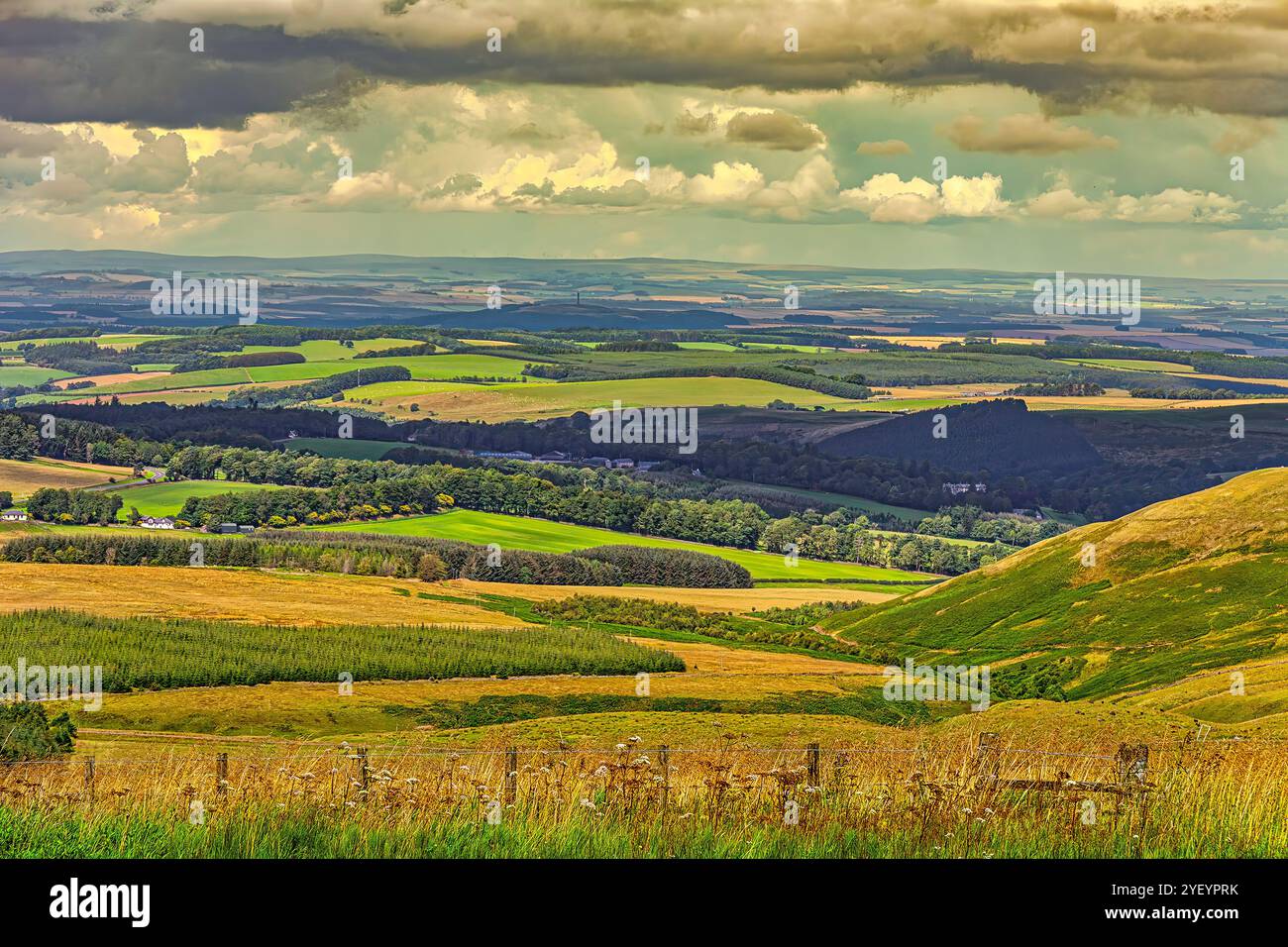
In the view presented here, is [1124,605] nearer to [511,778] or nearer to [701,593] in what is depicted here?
[701,593]

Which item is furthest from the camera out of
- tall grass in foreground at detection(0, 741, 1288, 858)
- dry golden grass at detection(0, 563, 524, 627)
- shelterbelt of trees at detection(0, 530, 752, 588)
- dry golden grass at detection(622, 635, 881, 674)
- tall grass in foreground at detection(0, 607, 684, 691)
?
shelterbelt of trees at detection(0, 530, 752, 588)

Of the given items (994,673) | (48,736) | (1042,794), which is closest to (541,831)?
(1042,794)

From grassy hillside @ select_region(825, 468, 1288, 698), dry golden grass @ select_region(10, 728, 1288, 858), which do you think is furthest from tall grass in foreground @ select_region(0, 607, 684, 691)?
dry golden grass @ select_region(10, 728, 1288, 858)

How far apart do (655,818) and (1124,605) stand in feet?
328

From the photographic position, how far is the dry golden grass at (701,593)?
157000mm

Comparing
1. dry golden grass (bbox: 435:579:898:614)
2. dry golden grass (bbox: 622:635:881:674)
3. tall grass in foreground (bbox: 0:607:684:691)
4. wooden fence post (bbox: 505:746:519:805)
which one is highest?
wooden fence post (bbox: 505:746:519:805)

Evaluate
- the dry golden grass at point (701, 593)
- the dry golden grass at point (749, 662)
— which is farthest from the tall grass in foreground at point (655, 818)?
the dry golden grass at point (701, 593)

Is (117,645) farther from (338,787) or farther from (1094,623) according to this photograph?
(338,787)

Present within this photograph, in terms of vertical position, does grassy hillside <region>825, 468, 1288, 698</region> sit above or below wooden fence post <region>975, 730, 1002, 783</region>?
below

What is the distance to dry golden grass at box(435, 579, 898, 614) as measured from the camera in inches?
6181

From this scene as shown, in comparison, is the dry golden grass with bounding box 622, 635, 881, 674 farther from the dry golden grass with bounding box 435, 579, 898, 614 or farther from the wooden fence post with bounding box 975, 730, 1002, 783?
the wooden fence post with bounding box 975, 730, 1002, 783

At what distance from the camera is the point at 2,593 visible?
132 m

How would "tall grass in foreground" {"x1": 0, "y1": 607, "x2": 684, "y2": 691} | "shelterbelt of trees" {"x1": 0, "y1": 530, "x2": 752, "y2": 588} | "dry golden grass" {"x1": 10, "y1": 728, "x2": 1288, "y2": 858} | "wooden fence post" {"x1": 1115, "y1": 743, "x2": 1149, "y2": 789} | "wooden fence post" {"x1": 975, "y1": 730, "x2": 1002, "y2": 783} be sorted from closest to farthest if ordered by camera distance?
"dry golden grass" {"x1": 10, "y1": 728, "x2": 1288, "y2": 858}
"wooden fence post" {"x1": 1115, "y1": 743, "x2": 1149, "y2": 789}
"wooden fence post" {"x1": 975, "y1": 730, "x2": 1002, "y2": 783}
"tall grass in foreground" {"x1": 0, "y1": 607, "x2": 684, "y2": 691}
"shelterbelt of trees" {"x1": 0, "y1": 530, "x2": 752, "y2": 588}

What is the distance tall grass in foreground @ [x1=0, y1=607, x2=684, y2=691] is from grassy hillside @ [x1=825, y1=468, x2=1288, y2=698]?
25326mm
